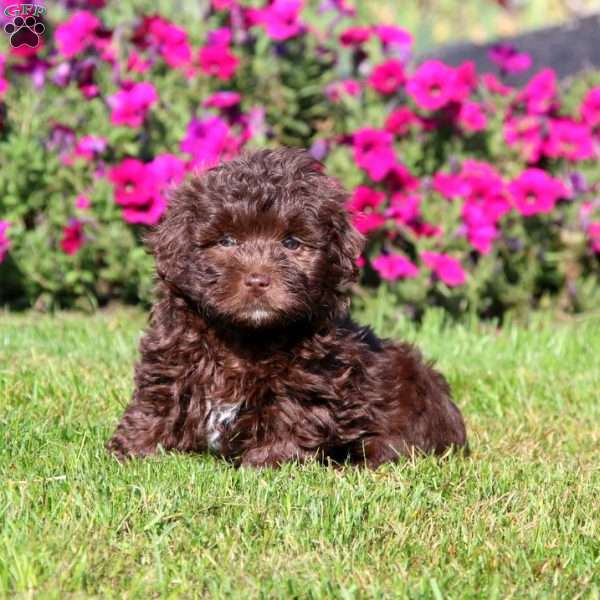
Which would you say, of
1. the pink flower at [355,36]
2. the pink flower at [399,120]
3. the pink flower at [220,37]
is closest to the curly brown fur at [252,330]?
the pink flower at [399,120]

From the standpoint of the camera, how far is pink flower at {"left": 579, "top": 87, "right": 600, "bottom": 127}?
766cm

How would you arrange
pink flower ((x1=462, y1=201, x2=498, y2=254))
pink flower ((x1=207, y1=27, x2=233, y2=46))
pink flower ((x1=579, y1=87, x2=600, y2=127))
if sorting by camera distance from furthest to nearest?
pink flower ((x1=579, y1=87, x2=600, y2=127)), pink flower ((x1=207, y1=27, x2=233, y2=46)), pink flower ((x1=462, y1=201, x2=498, y2=254))

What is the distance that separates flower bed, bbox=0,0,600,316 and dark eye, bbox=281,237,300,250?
7.91 ft

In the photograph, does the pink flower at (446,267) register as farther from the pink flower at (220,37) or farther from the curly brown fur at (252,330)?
the curly brown fur at (252,330)

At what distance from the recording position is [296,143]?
7.57m

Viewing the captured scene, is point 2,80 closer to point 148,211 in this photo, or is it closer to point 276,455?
point 148,211

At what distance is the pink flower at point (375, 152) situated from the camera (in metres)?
6.69

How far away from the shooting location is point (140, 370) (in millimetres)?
4289

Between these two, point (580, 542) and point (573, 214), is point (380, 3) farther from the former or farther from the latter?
point (580, 542)

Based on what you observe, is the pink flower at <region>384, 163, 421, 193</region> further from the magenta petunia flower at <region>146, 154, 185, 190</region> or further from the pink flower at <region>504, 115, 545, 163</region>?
the magenta petunia flower at <region>146, 154, 185, 190</region>

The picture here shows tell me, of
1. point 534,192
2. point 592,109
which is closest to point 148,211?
point 534,192

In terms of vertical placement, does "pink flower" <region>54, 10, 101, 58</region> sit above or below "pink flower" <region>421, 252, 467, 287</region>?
above

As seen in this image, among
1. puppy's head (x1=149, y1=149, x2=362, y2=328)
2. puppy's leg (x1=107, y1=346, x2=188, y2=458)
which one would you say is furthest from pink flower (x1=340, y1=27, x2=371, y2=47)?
puppy's leg (x1=107, y1=346, x2=188, y2=458)

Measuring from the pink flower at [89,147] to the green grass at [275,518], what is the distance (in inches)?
76.7
